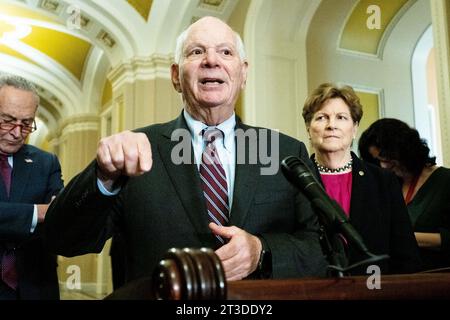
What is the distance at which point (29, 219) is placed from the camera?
1.73 metres

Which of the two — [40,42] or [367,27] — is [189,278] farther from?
[40,42]

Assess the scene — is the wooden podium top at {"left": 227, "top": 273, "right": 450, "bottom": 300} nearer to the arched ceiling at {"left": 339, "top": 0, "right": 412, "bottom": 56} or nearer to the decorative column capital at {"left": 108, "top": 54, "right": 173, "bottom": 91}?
the arched ceiling at {"left": 339, "top": 0, "right": 412, "bottom": 56}

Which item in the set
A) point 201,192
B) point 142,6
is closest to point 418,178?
point 201,192

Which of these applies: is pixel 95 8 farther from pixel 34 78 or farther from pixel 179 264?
pixel 179 264

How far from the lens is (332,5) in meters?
6.43

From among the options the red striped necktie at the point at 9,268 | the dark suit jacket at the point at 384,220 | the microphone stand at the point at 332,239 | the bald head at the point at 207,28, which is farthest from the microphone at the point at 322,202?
the red striped necktie at the point at 9,268

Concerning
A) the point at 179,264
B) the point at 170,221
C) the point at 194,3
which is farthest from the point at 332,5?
the point at 179,264

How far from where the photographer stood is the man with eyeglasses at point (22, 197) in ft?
5.66

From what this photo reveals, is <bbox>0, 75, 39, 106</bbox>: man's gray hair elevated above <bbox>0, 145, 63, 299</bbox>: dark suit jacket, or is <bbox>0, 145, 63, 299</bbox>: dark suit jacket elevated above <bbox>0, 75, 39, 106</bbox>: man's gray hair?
<bbox>0, 75, 39, 106</bbox>: man's gray hair

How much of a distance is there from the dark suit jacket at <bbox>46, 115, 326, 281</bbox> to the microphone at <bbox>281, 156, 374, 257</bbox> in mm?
258

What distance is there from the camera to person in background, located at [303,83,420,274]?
2.00m

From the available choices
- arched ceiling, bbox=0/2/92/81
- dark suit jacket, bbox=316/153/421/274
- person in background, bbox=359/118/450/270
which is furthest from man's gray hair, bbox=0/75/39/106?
arched ceiling, bbox=0/2/92/81

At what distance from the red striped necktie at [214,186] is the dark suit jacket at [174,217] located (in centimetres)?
3

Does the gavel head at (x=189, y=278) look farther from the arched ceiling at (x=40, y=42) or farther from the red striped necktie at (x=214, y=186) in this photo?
the arched ceiling at (x=40, y=42)
